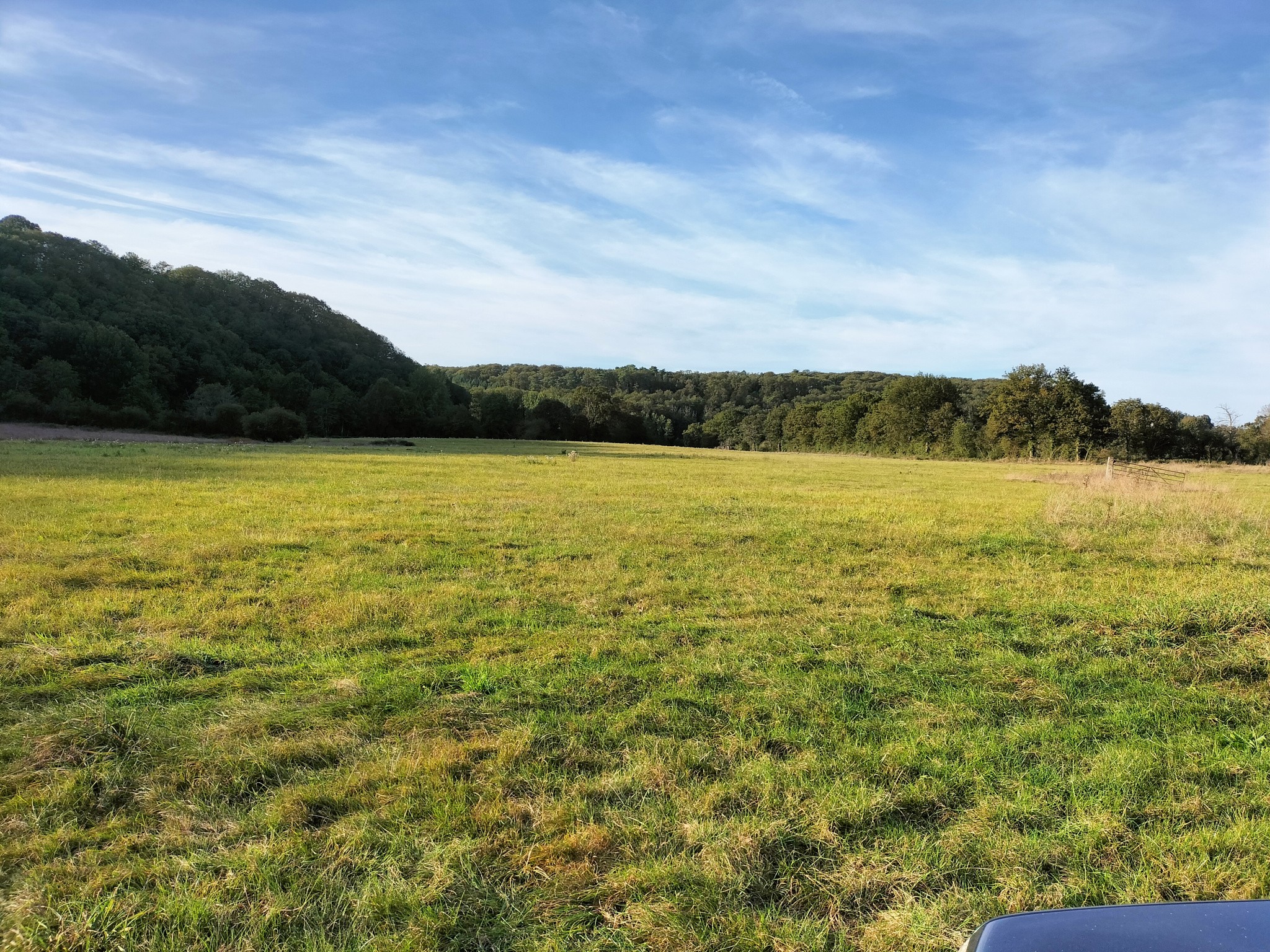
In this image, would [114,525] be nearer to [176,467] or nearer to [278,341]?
[176,467]

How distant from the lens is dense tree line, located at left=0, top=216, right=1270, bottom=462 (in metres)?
66.8

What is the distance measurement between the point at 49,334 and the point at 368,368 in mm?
48979

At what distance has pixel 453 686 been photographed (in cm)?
551

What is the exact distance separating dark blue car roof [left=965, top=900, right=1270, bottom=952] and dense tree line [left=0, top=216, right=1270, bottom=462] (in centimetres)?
6873

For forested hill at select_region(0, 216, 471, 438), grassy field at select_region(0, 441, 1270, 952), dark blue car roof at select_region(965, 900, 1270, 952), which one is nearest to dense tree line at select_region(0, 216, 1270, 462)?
forested hill at select_region(0, 216, 471, 438)

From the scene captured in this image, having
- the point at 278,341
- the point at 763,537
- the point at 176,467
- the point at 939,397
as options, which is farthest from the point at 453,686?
the point at 278,341

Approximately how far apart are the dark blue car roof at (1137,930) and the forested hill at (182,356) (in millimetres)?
68738

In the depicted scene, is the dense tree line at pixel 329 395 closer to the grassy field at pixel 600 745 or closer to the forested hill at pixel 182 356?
the forested hill at pixel 182 356

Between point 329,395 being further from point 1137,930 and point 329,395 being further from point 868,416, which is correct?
point 1137,930

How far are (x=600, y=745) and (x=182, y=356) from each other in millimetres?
98290

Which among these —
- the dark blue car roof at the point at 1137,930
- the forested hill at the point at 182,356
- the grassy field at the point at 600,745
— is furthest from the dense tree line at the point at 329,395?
the dark blue car roof at the point at 1137,930

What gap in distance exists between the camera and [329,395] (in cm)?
9181

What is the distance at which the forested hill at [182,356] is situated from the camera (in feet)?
206

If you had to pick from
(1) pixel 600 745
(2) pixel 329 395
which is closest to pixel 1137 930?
(1) pixel 600 745
